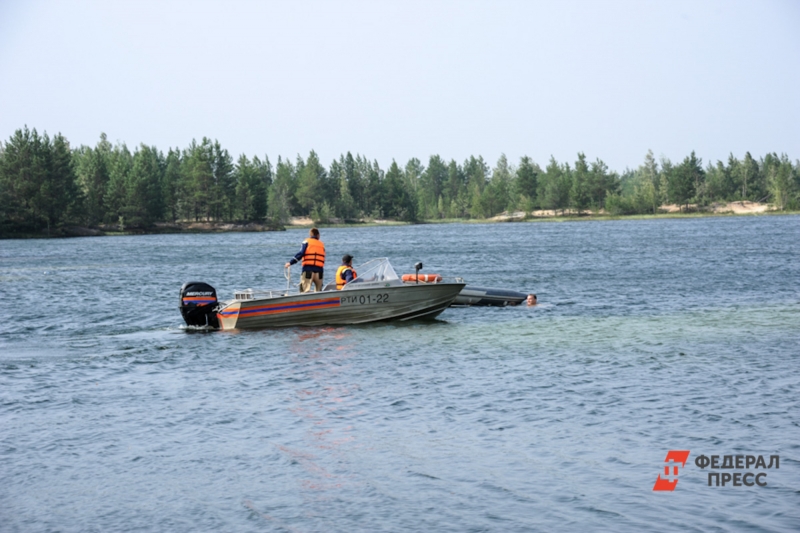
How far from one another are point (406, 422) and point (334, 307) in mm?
11413

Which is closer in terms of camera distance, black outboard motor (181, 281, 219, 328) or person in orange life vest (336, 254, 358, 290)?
black outboard motor (181, 281, 219, 328)

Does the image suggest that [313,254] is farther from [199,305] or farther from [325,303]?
[199,305]

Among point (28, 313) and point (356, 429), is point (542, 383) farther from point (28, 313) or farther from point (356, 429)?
point (28, 313)

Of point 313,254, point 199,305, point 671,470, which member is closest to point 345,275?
point 313,254

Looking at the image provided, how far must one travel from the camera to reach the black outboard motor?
83.8ft

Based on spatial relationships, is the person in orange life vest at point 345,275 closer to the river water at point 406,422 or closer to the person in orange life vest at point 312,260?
the person in orange life vest at point 312,260

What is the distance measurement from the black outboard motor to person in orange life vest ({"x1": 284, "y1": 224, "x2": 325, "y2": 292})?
2731 mm

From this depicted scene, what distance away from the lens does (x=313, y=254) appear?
83.8 ft

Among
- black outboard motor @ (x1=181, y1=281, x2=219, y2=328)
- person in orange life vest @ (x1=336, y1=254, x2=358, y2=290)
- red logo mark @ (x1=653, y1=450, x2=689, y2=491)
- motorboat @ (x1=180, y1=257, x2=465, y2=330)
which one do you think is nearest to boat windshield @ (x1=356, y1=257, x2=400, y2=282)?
motorboat @ (x1=180, y1=257, x2=465, y2=330)

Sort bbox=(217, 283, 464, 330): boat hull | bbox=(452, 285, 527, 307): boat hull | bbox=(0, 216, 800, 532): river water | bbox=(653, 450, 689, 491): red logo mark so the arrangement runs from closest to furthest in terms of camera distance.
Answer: bbox=(0, 216, 800, 532): river water, bbox=(653, 450, 689, 491): red logo mark, bbox=(217, 283, 464, 330): boat hull, bbox=(452, 285, 527, 307): boat hull

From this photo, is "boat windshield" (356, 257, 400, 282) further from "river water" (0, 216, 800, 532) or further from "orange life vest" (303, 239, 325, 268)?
"river water" (0, 216, 800, 532)

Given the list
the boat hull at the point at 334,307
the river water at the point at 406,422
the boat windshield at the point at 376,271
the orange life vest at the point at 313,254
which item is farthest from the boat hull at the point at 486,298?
the orange life vest at the point at 313,254

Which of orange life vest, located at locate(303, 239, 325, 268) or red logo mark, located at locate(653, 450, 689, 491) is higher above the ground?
orange life vest, located at locate(303, 239, 325, 268)

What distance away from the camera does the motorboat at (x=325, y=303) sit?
83.4 feet
